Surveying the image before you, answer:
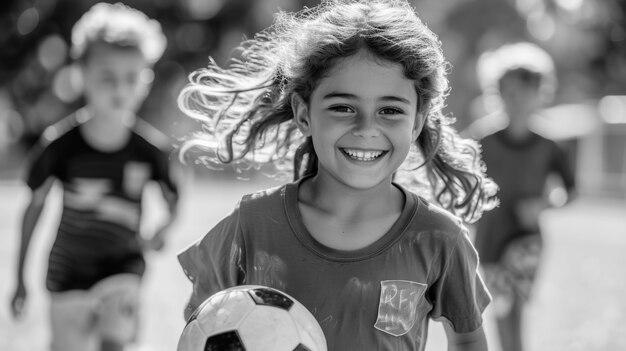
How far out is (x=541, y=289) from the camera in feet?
28.6

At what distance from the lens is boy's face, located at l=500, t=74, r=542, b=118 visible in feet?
20.7

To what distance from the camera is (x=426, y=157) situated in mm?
3488

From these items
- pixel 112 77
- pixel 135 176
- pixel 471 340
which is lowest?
pixel 471 340

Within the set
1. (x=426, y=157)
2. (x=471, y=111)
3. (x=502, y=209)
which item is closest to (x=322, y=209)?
(x=426, y=157)

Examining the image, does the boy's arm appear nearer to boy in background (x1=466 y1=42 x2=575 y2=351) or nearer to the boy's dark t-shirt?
the boy's dark t-shirt

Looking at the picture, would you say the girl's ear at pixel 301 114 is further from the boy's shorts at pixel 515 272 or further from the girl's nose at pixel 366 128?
the boy's shorts at pixel 515 272

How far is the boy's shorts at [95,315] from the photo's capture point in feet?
16.3

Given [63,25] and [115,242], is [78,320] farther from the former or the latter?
[63,25]

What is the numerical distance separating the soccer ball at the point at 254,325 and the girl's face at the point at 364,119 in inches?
17.6

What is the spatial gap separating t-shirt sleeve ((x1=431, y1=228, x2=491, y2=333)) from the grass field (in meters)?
2.76

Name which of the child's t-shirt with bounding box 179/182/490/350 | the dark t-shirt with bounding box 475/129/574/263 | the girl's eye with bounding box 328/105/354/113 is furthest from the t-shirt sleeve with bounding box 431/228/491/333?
the dark t-shirt with bounding box 475/129/574/263

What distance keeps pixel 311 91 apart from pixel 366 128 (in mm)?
297

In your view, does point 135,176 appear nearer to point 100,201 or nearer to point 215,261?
point 100,201

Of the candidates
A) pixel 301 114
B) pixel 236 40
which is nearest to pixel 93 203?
pixel 301 114
